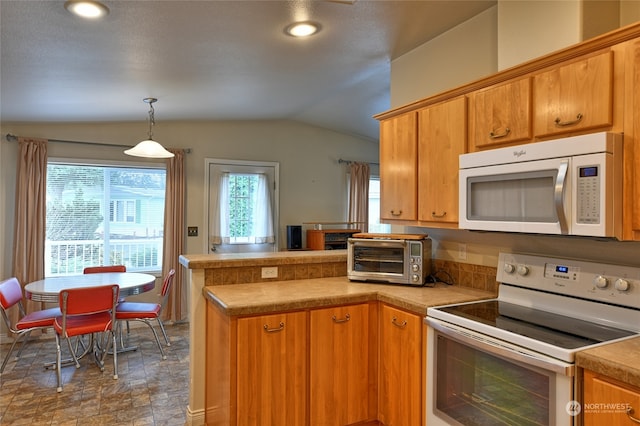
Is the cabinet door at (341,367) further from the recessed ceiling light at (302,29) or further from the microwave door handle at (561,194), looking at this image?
the recessed ceiling light at (302,29)

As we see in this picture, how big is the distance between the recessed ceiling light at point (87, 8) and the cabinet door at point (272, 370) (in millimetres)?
1596

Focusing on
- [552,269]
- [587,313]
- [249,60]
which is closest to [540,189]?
[552,269]

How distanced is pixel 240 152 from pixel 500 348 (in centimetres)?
439

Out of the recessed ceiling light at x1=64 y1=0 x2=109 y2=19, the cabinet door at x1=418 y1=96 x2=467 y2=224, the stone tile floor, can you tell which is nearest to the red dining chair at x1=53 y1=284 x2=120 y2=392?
the stone tile floor

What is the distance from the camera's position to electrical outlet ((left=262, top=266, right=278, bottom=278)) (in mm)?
2676

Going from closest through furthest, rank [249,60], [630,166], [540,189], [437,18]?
[630,166] → [540,189] → [437,18] → [249,60]

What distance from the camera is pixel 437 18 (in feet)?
8.30

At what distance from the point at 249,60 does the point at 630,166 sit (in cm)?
231

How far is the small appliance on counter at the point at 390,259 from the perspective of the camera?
2559mm

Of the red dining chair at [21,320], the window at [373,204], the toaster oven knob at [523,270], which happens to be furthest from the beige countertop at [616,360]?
the window at [373,204]

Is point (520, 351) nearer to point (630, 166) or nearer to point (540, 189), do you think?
point (540, 189)

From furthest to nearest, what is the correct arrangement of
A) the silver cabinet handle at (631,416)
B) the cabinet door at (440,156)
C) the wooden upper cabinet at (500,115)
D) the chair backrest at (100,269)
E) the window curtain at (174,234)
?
the window curtain at (174,234), the chair backrest at (100,269), the cabinet door at (440,156), the wooden upper cabinet at (500,115), the silver cabinet handle at (631,416)

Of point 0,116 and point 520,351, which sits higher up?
point 0,116

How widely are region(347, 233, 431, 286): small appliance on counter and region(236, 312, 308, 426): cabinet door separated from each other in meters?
0.66
